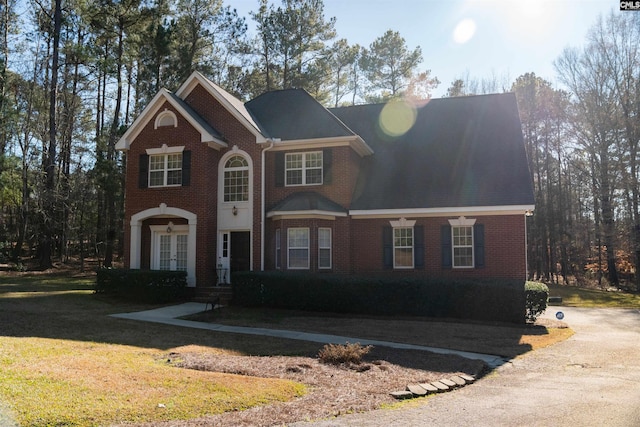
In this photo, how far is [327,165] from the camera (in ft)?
65.4

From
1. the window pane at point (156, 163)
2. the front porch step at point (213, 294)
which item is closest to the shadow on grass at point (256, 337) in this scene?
the front porch step at point (213, 294)

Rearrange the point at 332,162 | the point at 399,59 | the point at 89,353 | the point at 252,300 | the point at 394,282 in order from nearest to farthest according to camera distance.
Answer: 1. the point at 89,353
2. the point at 394,282
3. the point at 252,300
4. the point at 332,162
5. the point at 399,59

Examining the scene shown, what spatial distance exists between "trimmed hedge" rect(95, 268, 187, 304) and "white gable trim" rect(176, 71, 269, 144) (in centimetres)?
610

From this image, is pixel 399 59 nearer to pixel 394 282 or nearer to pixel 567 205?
pixel 567 205

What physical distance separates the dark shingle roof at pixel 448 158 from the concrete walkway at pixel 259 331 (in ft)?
24.8

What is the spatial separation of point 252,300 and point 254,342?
20.0ft

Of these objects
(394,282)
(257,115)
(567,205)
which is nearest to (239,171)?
(257,115)

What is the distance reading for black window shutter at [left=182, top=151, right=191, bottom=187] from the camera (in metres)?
20.0

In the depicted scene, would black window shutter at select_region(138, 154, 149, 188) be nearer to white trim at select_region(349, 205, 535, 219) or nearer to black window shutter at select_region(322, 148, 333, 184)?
black window shutter at select_region(322, 148, 333, 184)

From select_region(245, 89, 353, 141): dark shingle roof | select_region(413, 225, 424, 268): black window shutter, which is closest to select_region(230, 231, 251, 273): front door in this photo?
select_region(245, 89, 353, 141): dark shingle roof

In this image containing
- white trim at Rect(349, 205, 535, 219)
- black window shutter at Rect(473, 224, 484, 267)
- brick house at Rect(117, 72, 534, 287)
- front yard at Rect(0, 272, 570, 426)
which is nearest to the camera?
front yard at Rect(0, 272, 570, 426)

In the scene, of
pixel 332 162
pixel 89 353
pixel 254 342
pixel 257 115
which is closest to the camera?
pixel 89 353

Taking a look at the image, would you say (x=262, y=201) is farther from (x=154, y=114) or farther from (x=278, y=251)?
(x=154, y=114)

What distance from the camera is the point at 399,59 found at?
41.7 m
